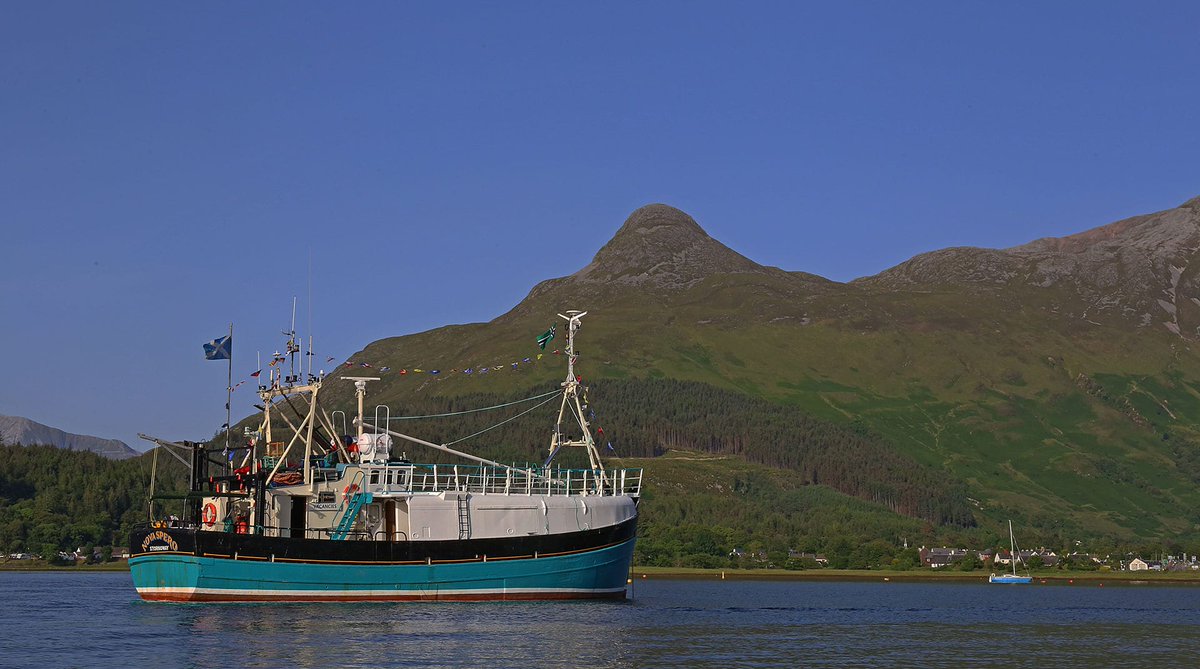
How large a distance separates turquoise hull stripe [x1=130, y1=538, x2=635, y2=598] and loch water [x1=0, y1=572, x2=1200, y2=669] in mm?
901

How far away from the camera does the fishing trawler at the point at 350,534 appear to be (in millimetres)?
58562

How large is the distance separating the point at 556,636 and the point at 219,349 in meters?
23.8

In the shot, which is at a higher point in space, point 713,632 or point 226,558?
point 226,558

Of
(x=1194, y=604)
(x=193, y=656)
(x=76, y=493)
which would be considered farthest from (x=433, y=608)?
(x=76, y=493)

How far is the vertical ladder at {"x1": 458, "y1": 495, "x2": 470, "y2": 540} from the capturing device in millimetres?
62094

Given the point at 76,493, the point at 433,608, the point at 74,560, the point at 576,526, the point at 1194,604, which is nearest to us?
the point at 433,608

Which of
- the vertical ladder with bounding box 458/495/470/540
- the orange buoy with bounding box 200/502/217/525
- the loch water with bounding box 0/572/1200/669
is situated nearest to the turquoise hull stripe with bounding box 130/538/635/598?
the loch water with bounding box 0/572/1200/669

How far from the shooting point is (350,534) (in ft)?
205

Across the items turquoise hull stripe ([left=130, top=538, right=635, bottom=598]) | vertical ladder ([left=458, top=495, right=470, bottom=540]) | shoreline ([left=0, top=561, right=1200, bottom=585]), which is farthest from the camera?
shoreline ([left=0, top=561, right=1200, bottom=585])

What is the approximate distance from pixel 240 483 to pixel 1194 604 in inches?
2916

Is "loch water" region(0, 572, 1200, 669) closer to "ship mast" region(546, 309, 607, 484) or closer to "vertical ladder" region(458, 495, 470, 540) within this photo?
"vertical ladder" region(458, 495, 470, 540)

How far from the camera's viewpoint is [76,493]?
7451 inches

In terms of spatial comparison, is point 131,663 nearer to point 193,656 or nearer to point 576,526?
point 193,656

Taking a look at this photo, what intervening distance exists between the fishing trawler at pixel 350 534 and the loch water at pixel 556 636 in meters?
1.18
